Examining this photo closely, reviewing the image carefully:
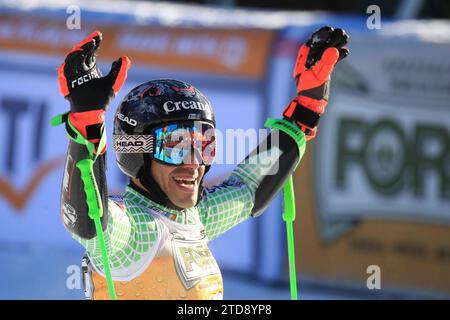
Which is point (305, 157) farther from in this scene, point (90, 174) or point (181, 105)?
point (90, 174)

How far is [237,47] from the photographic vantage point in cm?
767

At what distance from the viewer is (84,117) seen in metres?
3.41

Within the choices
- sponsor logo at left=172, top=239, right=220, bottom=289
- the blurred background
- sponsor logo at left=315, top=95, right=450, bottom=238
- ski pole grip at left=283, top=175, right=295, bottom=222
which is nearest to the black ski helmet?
sponsor logo at left=172, top=239, right=220, bottom=289

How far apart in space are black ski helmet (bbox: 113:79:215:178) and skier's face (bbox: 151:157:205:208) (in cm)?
6

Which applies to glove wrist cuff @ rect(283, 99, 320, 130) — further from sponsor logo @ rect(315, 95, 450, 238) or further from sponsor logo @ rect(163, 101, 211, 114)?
sponsor logo @ rect(315, 95, 450, 238)

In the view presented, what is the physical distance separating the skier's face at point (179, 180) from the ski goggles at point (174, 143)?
0.03 metres

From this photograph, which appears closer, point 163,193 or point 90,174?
point 90,174

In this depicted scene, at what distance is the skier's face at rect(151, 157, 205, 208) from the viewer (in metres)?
3.84

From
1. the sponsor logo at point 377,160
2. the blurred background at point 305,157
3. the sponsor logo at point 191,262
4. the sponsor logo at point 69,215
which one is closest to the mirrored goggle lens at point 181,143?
the sponsor logo at point 191,262

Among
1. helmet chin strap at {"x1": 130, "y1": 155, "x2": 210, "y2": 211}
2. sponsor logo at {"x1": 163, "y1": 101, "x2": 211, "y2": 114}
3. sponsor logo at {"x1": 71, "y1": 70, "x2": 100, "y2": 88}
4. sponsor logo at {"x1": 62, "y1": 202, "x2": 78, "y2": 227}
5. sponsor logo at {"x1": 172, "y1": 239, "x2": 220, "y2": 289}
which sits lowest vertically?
sponsor logo at {"x1": 172, "y1": 239, "x2": 220, "y2": 289}

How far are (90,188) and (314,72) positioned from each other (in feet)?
3.15

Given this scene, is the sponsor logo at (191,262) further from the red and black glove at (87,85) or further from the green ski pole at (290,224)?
the red and black glove at (87,85)

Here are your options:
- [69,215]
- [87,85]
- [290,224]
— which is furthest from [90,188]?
[290,224]

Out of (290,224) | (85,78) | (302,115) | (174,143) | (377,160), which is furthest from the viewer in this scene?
(377,160)
